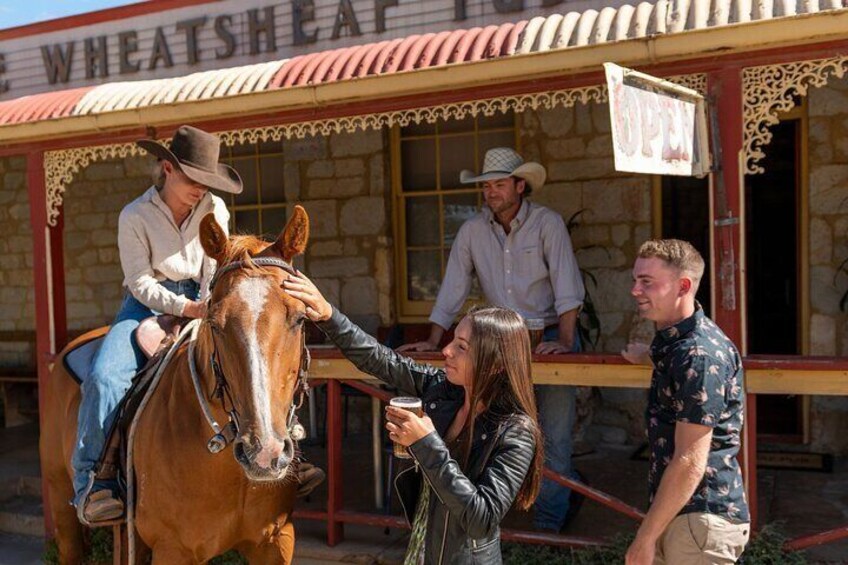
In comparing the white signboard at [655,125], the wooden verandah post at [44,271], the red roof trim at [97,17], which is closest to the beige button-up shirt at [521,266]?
the white signboard at [655,125]

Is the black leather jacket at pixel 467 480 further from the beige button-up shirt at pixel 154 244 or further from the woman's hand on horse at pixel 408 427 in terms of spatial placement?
the beige button-up shirt at pixel 154 244

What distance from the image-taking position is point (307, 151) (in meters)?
7.84

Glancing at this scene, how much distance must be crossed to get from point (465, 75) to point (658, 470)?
2461 millimetres

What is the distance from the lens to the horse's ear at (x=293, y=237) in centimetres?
291

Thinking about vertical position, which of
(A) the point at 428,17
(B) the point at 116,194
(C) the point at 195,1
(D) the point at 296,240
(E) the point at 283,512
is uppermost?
(C) the point at 195,1

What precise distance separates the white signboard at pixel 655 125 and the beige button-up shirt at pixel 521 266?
3.51 feet

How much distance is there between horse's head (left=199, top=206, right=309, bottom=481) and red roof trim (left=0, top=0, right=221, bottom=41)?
5592mm

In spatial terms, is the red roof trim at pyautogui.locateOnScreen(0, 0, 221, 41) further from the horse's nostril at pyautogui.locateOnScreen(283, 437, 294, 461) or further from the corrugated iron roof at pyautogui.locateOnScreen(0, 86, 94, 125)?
the horse's nostril at pyautogui.locateOnScreen(283, 437, 294, 461)

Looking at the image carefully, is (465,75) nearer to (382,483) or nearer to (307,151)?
(382,483)

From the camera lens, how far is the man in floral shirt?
2592mm

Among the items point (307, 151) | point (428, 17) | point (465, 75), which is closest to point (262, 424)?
point (465, 75)

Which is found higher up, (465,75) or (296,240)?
(465,75)

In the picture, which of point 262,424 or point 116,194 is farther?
point 116,194

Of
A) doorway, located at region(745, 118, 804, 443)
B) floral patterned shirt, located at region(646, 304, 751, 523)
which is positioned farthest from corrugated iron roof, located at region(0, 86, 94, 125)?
doorway, located at region(745, 118, 804, 443)
